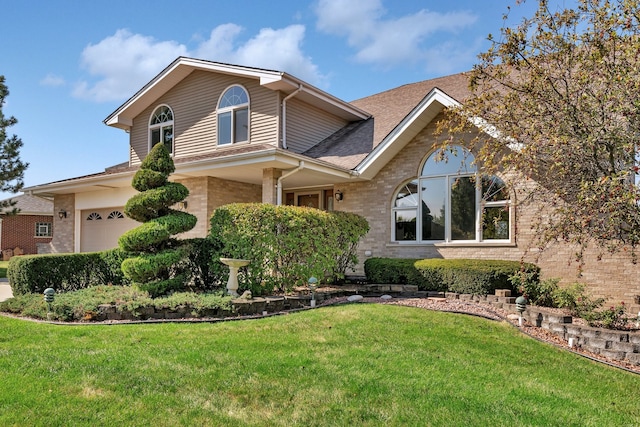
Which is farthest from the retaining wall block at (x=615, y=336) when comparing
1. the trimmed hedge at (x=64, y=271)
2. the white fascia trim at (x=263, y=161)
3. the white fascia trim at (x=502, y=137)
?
the trimmed hedge at (x=64, y=271)

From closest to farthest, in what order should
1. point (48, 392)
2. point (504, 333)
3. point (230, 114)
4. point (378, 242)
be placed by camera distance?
1. point (48, 392)
2. point (504, 333)
3. point (378, 242)
4. point (230, 114)

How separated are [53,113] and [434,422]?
1451 centimetres

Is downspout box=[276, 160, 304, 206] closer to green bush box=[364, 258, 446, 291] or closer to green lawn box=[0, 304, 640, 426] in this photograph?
green bush box=[364, 258, 446, 291]

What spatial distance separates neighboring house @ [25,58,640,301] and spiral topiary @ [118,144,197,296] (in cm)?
229

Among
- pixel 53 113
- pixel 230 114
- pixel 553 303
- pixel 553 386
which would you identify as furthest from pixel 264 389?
pixel 53 113

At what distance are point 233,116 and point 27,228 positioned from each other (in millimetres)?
23820

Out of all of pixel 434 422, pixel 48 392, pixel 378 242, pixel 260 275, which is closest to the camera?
pixel 434 422

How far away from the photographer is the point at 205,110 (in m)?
16.0

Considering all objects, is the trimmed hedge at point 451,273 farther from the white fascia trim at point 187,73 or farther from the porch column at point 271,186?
the white fascia trim at point 187,73

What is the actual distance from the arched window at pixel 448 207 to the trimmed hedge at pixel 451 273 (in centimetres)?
141

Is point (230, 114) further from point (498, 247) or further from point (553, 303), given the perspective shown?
point (553, 303)

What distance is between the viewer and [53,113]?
14312 millimetres

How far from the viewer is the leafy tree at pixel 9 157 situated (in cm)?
2166

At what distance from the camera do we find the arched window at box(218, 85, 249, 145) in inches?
597
